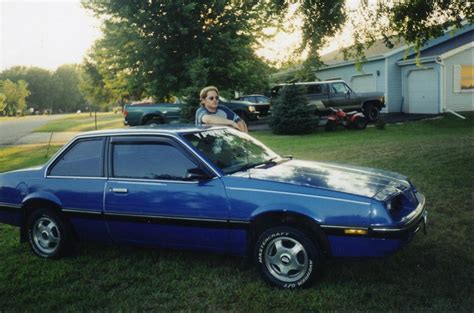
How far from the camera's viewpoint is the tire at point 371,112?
2152cm

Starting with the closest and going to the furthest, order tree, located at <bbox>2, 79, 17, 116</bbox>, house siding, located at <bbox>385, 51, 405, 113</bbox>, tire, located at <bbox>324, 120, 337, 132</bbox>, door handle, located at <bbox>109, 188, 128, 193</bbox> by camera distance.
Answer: door handle, located at <bbox>109, 188, 128, 193</bbox>
tire, located at <bbox>324, 120, 337, 132</bbox>
house siding, located at <bbox>385, 51, 405, 113</bbox>
tree, located at <bbox>2, 79, 17, 116</bbox>

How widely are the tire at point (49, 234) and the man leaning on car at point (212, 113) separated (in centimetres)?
201

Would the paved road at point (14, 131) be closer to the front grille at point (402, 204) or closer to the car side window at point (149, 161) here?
the car side window at point (149, 161)

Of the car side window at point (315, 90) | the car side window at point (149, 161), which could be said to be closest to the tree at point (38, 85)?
the car side window at point (315, 90)

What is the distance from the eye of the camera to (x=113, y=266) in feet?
16.3

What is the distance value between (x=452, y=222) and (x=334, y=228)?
8.94ft

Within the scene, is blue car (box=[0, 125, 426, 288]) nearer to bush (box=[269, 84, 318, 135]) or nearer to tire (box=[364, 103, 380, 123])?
bush (box=[269, 84, 318, 135])

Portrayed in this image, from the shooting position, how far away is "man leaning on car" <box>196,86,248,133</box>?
5844mm

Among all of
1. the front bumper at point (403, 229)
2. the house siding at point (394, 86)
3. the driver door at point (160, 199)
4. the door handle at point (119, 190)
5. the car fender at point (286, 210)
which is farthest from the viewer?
the house siding at point (394, 86)

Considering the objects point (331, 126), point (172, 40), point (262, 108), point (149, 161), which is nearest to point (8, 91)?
point (172, 40)

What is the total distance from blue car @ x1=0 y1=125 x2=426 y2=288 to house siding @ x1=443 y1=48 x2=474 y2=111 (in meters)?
20.7

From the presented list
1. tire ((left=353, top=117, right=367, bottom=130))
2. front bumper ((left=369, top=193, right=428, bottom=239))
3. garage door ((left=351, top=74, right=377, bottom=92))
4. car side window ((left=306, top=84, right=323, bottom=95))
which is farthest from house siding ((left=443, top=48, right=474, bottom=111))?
front bumper ((left=369, top=193, right=428, bottom=239))

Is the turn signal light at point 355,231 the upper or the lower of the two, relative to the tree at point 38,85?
lower

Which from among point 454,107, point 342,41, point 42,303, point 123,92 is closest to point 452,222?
point 42,303
